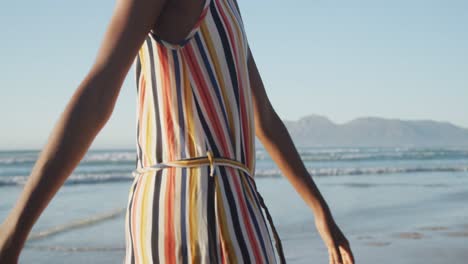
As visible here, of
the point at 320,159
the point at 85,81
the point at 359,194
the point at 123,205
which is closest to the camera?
the point at 85,81

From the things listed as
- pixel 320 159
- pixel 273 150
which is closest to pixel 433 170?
pixel 320 159

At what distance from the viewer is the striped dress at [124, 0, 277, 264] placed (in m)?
1.10

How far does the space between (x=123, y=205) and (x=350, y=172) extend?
Answer: 413 inches

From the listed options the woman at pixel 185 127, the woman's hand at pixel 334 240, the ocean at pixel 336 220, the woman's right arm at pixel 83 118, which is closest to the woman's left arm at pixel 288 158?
the woman's hand at pixel 334 240

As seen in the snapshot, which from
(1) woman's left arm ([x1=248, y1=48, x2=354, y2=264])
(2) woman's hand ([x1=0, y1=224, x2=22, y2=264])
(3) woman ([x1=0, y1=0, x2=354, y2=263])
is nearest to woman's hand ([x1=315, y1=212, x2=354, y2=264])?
(1) woman's left arm ([x1=248, y1=48, x2=354, y2=264])

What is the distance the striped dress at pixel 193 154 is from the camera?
43.4 inches

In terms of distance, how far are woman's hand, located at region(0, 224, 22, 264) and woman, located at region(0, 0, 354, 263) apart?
20 centimetres

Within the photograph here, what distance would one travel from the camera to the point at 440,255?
21.6ft

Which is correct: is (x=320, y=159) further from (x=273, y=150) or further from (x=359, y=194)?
(x=273, y=150)

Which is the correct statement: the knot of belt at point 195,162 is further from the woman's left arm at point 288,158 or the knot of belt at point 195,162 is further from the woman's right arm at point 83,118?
the woman's left arm at point 288,158

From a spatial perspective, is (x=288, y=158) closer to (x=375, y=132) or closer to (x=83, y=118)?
(x=83, y=118)

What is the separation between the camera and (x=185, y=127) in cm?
115

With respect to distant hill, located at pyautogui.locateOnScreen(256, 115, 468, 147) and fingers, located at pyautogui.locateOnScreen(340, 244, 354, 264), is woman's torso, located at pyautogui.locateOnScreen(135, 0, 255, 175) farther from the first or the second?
distant hill, located at pyautogui.locateOnScreen(256, 115, 468, 147)

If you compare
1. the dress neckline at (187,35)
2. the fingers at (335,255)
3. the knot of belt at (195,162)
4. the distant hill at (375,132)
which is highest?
the distant hill at (375,132)
